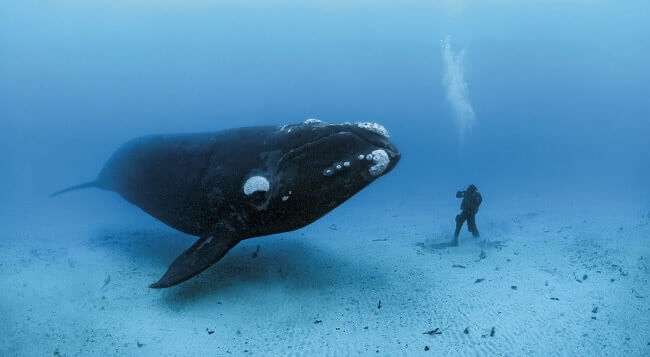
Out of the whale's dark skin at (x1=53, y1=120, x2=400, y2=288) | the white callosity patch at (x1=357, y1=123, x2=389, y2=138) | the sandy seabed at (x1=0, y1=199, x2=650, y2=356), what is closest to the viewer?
the sandy seabed at (x1=0, y1=199, x2=650, y2=356)

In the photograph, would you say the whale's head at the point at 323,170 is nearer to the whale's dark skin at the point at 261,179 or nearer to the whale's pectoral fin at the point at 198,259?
the whale's dark skin at the point at 261,179

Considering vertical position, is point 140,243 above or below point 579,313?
below

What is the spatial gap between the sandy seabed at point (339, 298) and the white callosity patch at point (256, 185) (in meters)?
2.10

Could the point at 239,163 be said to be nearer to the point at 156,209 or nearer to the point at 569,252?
the point at 156,209

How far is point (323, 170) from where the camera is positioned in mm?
6195

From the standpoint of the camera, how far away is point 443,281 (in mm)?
7520

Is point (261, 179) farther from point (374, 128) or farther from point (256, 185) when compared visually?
point (374, 128)

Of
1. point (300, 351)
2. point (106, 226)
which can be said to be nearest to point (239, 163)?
point (300, 351)

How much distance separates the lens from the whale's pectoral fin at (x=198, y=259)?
19.8ft

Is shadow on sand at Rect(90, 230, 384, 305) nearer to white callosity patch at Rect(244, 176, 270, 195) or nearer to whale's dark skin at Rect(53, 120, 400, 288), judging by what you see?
whale's dark skin at Rect(53, 120, 400, 288)

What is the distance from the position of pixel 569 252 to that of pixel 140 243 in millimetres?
11986

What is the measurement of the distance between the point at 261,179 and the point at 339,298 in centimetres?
268

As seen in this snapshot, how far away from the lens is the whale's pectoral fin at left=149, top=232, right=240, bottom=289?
604 centimetres

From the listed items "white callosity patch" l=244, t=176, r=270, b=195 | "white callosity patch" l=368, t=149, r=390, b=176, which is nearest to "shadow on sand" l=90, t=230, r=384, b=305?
"white callosity patch" l=244, t=176, r=270, b=195
